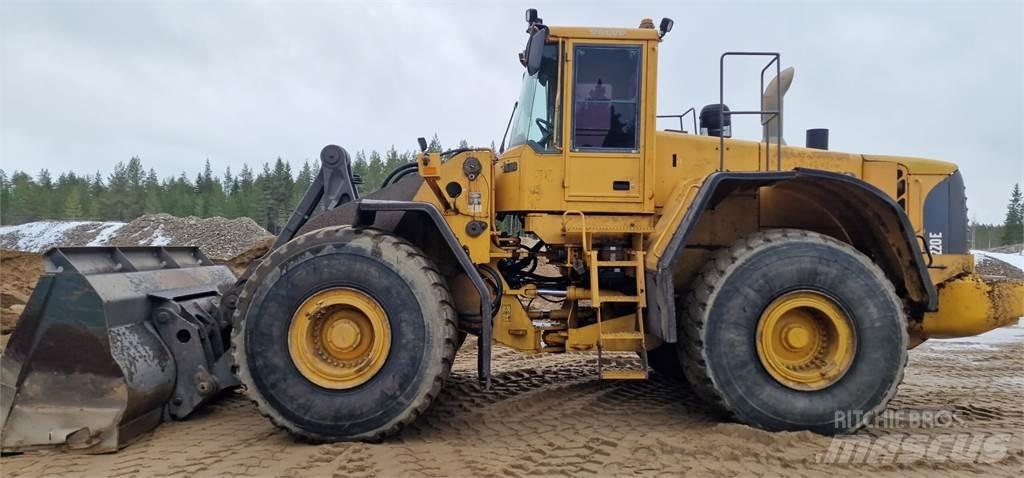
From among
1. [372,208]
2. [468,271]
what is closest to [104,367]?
[372,208]

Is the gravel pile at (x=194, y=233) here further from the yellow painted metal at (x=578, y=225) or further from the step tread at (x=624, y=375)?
the step tread at (x=624, y=375)

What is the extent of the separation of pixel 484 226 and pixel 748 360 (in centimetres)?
210

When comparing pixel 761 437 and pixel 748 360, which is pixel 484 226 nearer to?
pixel 748 360

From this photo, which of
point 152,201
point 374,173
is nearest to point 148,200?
point 152,201

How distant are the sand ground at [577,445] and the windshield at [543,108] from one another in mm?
2150

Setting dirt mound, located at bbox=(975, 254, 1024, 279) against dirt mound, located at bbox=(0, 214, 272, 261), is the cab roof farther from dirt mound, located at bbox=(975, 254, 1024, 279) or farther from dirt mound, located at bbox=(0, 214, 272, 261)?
dirt mound, located at bbox=(975, 254, 1024, 279)

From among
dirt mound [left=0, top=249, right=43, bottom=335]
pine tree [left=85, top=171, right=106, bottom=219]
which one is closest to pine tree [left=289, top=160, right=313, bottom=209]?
pine tree [left=85, top=171, right=106, bottom=219]

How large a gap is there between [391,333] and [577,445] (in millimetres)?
1440

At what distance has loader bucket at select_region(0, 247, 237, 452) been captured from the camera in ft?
12.4

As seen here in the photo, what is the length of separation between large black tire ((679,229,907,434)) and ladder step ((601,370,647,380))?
36cm

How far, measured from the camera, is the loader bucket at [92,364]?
3771 millimetres

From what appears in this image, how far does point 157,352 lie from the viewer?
4156mm

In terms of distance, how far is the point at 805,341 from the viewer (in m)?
4.28

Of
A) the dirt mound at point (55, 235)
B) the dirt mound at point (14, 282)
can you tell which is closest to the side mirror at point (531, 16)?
the dirt mound at point (14, 282)
